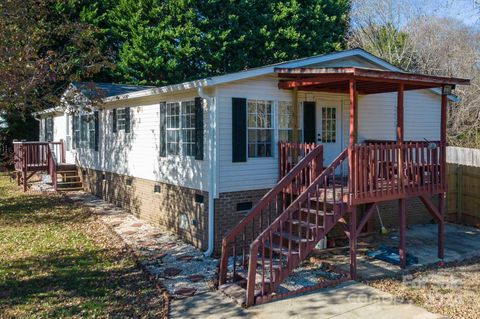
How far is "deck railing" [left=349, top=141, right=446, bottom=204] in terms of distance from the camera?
757cm

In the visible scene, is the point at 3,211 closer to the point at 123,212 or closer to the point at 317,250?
the point at 123,212

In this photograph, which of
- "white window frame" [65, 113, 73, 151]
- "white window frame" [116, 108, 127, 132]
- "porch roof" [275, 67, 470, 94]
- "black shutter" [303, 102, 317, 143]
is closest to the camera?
"porch roof" [275, 67, 470, 94]

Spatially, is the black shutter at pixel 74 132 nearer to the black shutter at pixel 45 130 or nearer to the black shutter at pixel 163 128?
the black shutter at pixel 45 130

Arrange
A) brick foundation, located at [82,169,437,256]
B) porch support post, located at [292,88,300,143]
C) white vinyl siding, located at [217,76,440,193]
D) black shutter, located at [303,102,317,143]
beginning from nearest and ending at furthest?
1. white vinyl siding, located at [217,76,440,193]
2. brick foundation, located at [82,169,437,256]
3. porch support post, located at [292,88,300,143]
4. black shutter, located at [303,102,317,143]

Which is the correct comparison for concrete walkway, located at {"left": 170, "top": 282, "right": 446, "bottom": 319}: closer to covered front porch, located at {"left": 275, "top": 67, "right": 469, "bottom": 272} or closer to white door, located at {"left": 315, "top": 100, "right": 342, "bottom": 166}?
covered front porch, located at {"left": 275, "top": 67, "right": 469, "bottom": 272}

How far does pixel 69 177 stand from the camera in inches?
666

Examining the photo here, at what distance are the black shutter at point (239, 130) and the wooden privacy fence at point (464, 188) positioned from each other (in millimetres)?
6990

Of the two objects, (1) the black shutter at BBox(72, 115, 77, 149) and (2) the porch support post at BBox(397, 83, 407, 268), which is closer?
(2) the porch support post at BBox(397, 83, 407, 268)

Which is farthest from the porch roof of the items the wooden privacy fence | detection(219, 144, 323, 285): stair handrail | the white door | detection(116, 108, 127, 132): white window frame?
detection(116, 108, 127, 132): white window frame

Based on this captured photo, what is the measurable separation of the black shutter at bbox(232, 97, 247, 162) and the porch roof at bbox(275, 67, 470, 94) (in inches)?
40.4

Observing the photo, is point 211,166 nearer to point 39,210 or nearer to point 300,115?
point 300,115

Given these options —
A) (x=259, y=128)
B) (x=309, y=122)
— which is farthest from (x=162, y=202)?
(x=309, y=122)

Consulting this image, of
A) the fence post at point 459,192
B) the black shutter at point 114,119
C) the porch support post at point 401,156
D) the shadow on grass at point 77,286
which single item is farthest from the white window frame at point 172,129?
the fence post at point 459,192

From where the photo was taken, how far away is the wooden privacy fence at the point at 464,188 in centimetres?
1177
